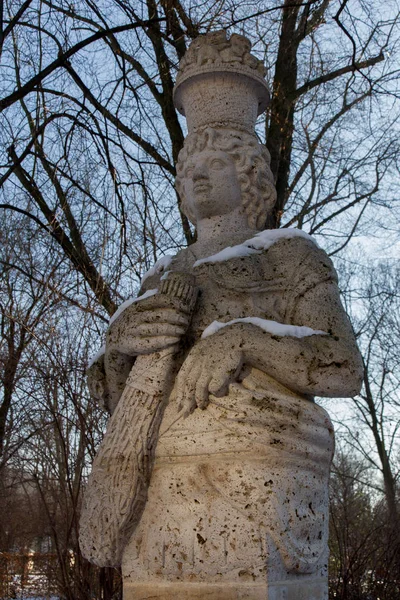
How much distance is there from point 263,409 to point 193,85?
1.66 meters

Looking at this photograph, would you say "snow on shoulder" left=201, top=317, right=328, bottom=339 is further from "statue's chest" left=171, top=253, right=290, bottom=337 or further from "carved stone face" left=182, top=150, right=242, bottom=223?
"carved stone face" left=182, top=150, right=242, bottom=223

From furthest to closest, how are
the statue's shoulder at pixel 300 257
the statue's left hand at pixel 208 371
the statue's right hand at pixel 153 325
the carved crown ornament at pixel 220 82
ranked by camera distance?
the carved crown ornament at pixel 220 82, the statue's shoulder at pixel 300 257, the statue's right hand at pixel 153 325, the statue's left hand at pixel 208 371

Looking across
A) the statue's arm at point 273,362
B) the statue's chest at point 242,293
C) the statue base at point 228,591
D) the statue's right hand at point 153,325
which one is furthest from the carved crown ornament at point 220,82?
the statue base at point 228,591

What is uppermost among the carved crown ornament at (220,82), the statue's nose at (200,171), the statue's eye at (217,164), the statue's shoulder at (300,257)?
the carved crown ornament at (220,82)

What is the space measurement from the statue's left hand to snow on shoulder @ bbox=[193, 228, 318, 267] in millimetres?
451

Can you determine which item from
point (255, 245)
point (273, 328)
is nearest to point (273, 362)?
point (273, 328)

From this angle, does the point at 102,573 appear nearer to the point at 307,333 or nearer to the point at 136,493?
the point at 136,493

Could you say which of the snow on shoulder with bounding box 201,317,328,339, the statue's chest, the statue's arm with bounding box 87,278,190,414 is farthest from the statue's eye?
the snow on shoulder with bounding box 201,317,328,339

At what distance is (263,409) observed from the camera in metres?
2.58

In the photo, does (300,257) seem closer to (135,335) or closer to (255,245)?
(255,245)

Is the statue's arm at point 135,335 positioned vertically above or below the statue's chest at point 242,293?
below

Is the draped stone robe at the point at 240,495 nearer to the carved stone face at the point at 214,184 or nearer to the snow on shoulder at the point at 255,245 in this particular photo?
the snow on shoulder at the point at 255,245

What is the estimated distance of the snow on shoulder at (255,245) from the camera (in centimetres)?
299

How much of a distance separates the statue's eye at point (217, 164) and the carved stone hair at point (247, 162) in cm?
6
